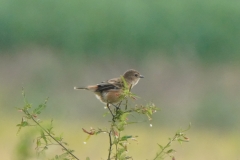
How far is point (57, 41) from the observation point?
A: 12820 mm

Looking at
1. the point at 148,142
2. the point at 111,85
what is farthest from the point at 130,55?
the point at 111,85

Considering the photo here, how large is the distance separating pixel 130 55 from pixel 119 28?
500mm

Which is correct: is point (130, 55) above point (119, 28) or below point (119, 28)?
below

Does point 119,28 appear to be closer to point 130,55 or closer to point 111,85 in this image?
point 130,55

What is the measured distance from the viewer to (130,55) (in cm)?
1287

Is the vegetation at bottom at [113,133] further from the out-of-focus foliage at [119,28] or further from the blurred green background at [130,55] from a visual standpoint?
the out-of-focus foliage at [119,28]

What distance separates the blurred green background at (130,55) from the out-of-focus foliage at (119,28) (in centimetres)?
1

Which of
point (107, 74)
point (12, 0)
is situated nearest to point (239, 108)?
point (107, 74)

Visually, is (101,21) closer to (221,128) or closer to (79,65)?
(79,65)

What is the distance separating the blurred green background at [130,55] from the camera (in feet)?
38.4

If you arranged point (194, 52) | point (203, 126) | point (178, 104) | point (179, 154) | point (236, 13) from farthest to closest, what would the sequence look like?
point (236, 13) → point (194, 52) → point (178, 104) → point (203, 126) → point (179, 154)

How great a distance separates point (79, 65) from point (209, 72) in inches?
75.8

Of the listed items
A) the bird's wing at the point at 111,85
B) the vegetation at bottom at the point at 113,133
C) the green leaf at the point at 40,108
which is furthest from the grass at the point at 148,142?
the green leaf at the point at 40,108

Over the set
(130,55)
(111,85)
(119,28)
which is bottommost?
(111,85)
